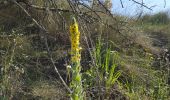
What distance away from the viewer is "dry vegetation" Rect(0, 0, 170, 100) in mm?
4836

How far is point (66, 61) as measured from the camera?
4.46 m

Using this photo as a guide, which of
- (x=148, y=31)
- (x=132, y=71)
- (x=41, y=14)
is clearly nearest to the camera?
(x=132, y=71)

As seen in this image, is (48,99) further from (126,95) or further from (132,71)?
(132,71)

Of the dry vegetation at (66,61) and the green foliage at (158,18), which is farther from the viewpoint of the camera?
the green foliage at (158,18)

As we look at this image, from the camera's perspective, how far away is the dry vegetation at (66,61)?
4836 mm

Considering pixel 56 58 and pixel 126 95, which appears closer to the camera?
pixel 126 95

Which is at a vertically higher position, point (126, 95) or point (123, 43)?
point (123, 43)

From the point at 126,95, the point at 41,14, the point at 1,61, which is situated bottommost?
the point at 126,95

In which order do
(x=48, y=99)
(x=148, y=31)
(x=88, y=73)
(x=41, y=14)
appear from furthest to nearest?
(x=148, y=31) → (x=41, y=14) → (x=88, y=73) → (x=48, y=99)

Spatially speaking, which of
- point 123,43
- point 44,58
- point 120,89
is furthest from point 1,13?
point 120,89

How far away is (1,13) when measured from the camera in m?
6.53

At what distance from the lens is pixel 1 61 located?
5.38m

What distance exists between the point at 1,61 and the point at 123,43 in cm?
203

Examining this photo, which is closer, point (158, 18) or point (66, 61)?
point (66, 61)
